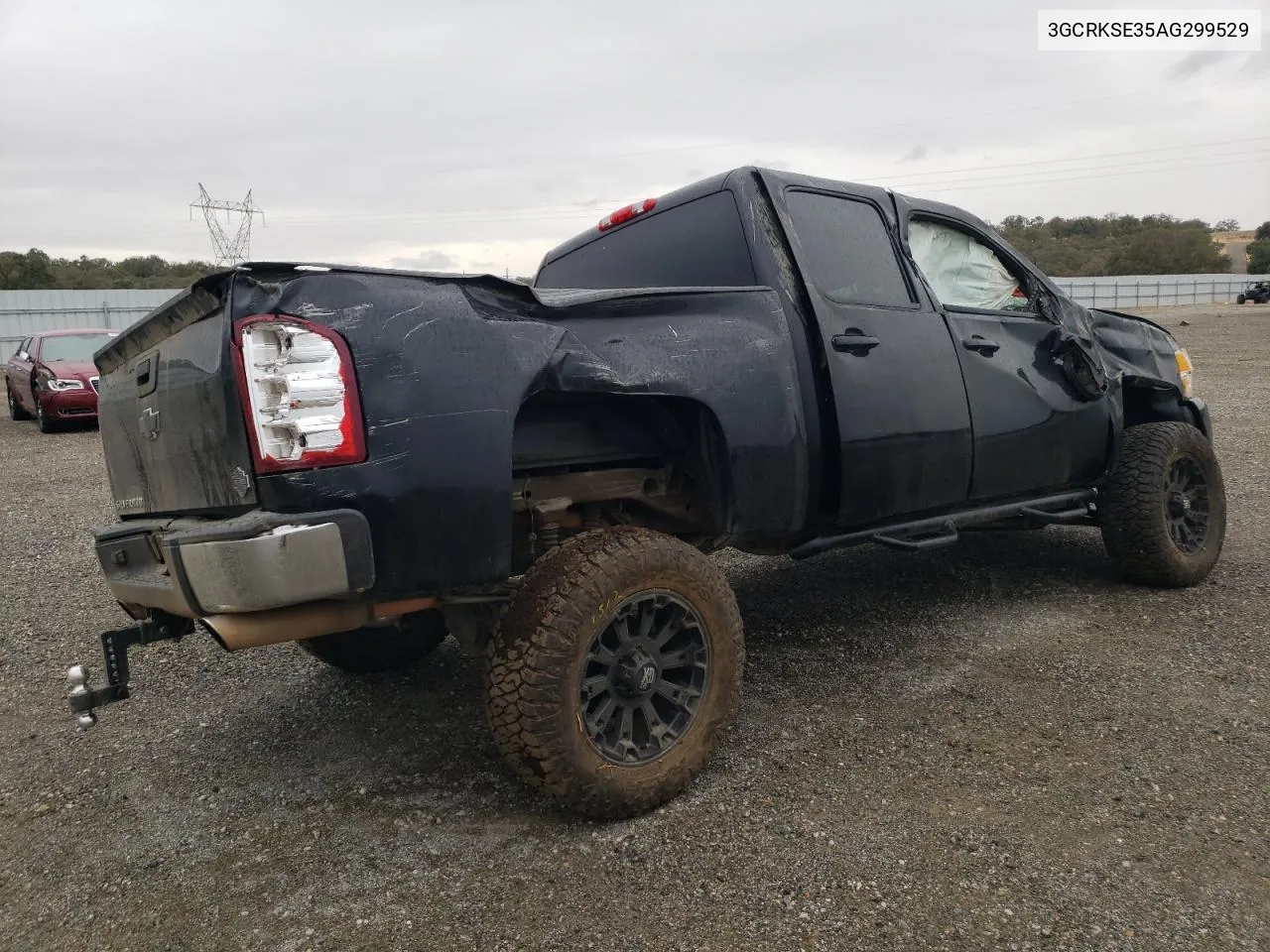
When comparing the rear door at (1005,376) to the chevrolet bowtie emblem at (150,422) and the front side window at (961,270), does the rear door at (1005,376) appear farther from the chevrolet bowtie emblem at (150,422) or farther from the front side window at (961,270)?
the chevrolet bowtie emblem at (150,422)

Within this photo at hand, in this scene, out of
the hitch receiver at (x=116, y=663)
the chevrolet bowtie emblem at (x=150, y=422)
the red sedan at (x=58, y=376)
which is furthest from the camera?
the red sedan at (x=58, y=376)

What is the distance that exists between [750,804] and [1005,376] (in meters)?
2.29

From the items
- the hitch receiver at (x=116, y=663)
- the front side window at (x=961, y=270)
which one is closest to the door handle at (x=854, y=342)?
the front side window at (x=961, y=270)

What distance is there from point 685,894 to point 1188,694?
7.35 feet

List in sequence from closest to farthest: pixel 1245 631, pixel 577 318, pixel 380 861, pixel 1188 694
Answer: pixel 380 861
pixel 577 318
pixel 1188 694
pixel 1245 631

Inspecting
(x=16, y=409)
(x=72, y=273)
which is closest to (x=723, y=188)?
(x=16, y=409)

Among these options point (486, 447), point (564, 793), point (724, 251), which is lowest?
point (564, 793)

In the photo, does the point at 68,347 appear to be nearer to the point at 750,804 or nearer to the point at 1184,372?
the point at 750,804

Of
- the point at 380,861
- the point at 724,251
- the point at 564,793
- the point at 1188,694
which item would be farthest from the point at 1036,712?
the point at 380,861

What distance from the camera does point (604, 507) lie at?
125 inches

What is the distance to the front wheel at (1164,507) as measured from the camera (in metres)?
4.56

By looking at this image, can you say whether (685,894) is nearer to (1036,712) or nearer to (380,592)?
(380,592)

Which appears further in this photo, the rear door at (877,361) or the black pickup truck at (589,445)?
the rear door at (877,361)

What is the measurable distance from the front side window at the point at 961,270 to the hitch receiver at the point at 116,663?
3209mm
